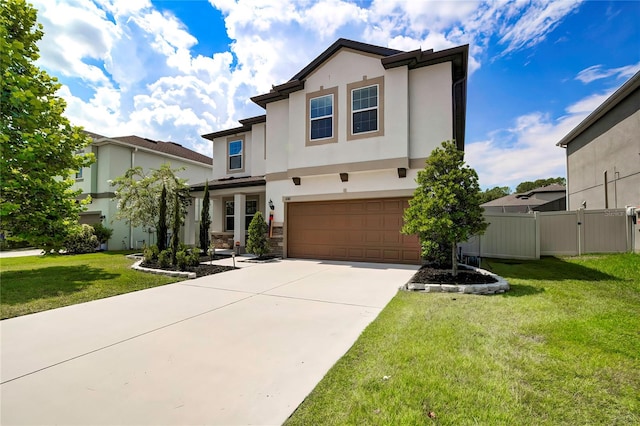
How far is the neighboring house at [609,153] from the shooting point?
→ 35.8 feet

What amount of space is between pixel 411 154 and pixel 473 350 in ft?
24.9

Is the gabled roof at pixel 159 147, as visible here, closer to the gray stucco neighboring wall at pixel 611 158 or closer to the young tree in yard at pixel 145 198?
the young tree in yard at pixel 145 198

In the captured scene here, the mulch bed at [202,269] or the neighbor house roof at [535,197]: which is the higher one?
the neighbor house roof at [535,197]

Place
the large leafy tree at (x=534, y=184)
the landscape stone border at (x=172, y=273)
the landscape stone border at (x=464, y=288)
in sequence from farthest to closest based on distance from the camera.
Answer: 1. the large leafy tree at (x=534, y=184)
2. the landscape stone border at (x=172, y=273)
3. the landscape stone border at (x=464, y=288)

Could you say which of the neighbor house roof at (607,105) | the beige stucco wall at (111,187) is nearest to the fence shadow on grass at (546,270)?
the neighbor house roof at (607,105)

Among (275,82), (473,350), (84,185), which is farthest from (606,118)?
(84,185)

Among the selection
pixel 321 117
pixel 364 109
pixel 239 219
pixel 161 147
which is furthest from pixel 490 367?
pixel 161 147

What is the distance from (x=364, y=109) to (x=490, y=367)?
9.31 m

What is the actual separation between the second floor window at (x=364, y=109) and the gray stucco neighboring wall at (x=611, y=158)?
33.4 ft

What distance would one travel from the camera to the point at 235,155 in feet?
50.2

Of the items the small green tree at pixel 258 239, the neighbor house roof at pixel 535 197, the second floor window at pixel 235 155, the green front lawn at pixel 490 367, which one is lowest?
the green front lawn at pixel 490 367

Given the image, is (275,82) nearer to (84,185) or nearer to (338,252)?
(338,252)

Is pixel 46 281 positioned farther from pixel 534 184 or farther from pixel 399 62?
pixel 534 184

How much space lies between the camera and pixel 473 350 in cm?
322
